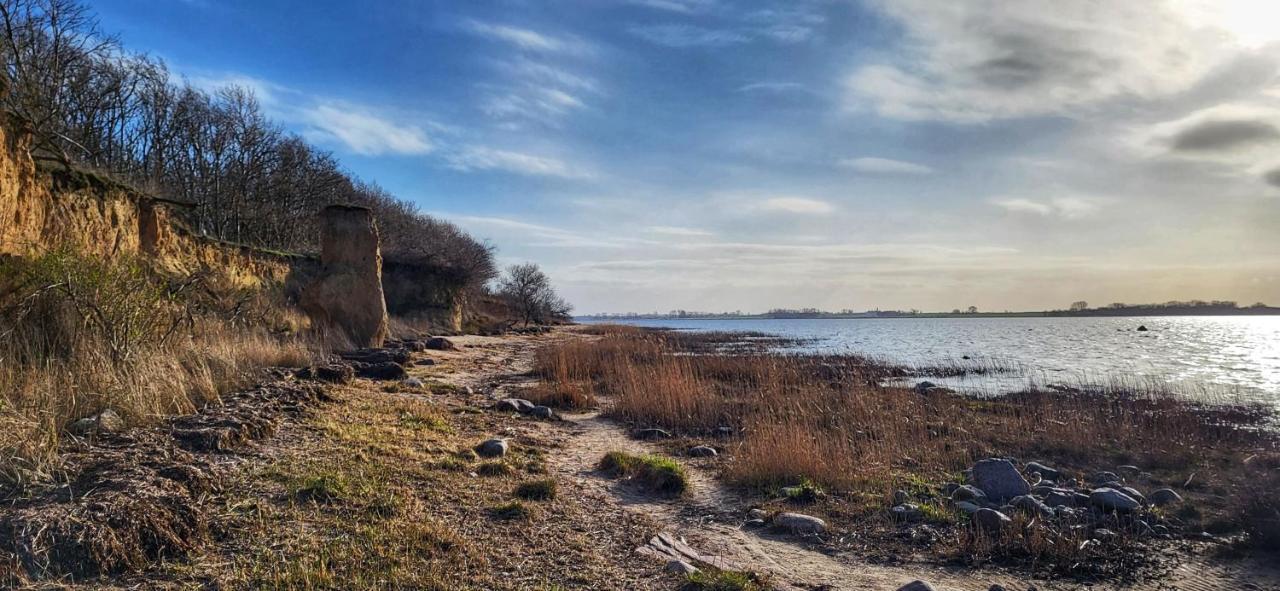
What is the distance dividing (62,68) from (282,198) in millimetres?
12895

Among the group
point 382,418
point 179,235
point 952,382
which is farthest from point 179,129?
point 952,382

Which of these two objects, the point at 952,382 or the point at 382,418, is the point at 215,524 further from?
the point at 952,382

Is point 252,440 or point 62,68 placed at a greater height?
point 62,68

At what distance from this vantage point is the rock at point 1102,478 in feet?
28.0

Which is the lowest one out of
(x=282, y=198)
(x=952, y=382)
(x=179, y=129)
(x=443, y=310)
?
(x=952, y=382)

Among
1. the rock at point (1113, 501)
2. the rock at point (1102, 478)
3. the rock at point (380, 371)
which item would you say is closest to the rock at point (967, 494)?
the rock at point (1113, 501)

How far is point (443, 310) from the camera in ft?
111

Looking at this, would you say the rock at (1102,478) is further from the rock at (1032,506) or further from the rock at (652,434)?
the rock at (652,434)

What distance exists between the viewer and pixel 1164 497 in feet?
25.0

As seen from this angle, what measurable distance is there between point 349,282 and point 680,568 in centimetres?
1665

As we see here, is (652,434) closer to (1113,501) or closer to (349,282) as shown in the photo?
(1113,501)

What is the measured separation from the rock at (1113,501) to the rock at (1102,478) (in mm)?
1452

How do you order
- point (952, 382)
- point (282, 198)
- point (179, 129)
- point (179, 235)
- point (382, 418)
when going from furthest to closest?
point (282, 198)
point (179, 129)
point (952, 382)
point (179, 235)
point (382, 418)

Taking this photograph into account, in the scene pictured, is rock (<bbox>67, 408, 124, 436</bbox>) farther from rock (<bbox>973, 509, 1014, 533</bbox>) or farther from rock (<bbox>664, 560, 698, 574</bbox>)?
rock (<bbox>973, 509, 1014, 533</bbox>)
